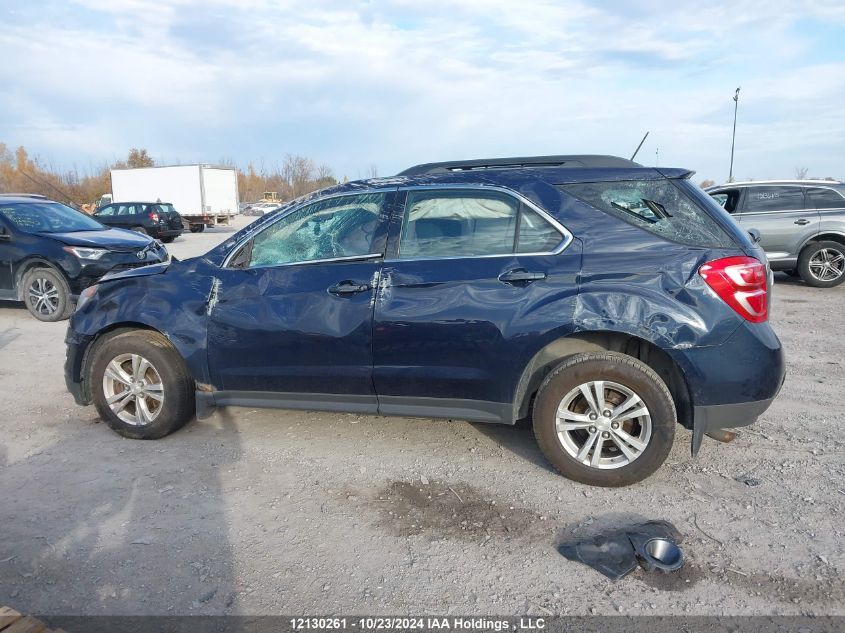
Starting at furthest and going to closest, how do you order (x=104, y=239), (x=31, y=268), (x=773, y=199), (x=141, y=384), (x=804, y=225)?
(x=773, y=199), (x=804, y=225), (x=104, y=239), (x=31, y=268), (x=141, y=384)

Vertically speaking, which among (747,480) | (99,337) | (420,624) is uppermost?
(99,337)

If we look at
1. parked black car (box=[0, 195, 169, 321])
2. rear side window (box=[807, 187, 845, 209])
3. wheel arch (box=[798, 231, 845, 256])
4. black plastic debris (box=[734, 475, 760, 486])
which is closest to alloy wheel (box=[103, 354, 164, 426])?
black plastic debris (box=[734, 475, 760, 486])

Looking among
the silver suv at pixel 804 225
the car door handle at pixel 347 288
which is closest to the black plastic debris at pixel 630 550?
the car door handle at pixel 347 288

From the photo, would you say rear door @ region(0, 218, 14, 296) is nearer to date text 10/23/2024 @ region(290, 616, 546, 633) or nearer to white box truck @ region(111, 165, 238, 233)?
date text 10/23/2024 @ region(290, 616, 546, 633)

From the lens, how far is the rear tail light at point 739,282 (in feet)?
10.8

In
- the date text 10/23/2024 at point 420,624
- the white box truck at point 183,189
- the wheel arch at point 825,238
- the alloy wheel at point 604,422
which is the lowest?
the date text 10/23/2024 at point 420,624

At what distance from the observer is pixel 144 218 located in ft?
74.5

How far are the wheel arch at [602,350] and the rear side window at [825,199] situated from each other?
854 cm

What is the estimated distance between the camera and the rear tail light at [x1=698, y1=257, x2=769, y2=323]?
3.30 m

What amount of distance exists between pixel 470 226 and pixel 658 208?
1.09m

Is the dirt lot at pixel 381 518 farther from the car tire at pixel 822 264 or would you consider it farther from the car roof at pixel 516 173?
the car tire at pixel 822 264

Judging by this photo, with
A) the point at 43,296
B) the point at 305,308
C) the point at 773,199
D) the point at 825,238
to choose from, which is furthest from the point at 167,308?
the point at 825,238

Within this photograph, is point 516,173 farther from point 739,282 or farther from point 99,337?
point 99,337

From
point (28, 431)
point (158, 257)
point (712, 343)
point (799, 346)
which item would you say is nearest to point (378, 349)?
point (712, 343)
